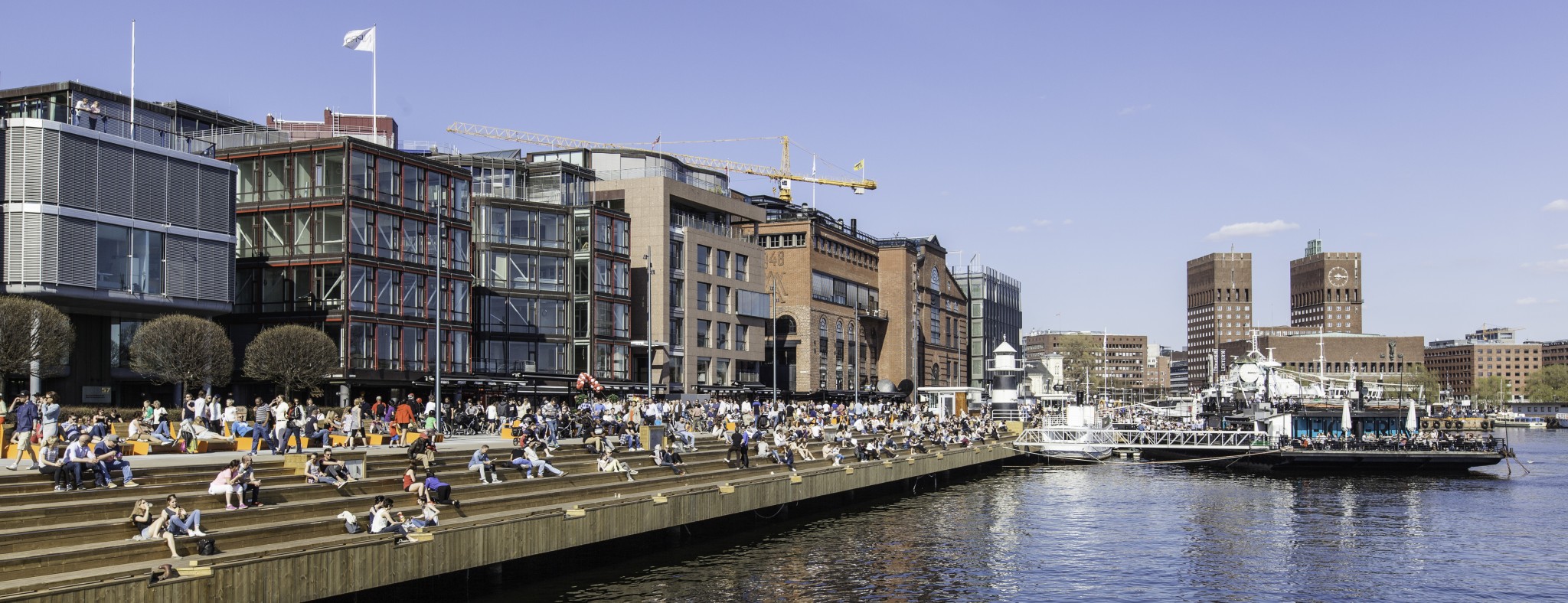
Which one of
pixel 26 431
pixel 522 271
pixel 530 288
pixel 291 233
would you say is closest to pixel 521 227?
pixel 522 271

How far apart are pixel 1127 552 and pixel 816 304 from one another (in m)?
70.2

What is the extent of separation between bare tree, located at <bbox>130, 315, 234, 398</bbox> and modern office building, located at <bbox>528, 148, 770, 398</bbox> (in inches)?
1316

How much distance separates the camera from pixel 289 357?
2069 inches

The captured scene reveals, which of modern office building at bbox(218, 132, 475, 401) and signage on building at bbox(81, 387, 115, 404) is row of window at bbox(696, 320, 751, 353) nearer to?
modern office building at bbox(218, 132, 475, 401)

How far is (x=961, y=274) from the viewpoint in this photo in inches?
6683

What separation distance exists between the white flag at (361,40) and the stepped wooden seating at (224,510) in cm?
3373

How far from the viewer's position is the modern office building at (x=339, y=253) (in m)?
61.0

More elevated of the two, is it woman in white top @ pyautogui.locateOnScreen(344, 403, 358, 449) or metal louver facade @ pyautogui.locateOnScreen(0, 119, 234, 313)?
metal louver facade @ pyautogui.locateOnScreen(0, 119, 234, 313)

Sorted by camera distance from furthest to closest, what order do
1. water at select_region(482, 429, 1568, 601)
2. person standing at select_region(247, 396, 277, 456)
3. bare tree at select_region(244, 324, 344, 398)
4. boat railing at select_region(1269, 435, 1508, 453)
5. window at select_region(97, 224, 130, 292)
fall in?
boat railing at select_region(1269, 435, 1508, 453), bare tree at select_region(244, 324, 344, 398), window at select_region(97, 224, 130, 292), person standing at select_region(247, 396, 277, 456), water at select_region(482, 429, 1568, 601)

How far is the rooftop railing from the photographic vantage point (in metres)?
52.1

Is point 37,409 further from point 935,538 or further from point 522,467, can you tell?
point 935,538

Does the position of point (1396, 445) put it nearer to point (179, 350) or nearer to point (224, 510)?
point (179, 350)

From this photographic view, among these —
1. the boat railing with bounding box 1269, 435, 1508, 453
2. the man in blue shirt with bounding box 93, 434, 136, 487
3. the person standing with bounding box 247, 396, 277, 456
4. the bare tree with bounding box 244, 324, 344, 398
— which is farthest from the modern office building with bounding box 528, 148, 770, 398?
the man in blue shirt with bounding box 93, 434, 136, 487

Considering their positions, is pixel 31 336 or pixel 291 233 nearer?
pixel 31 336
